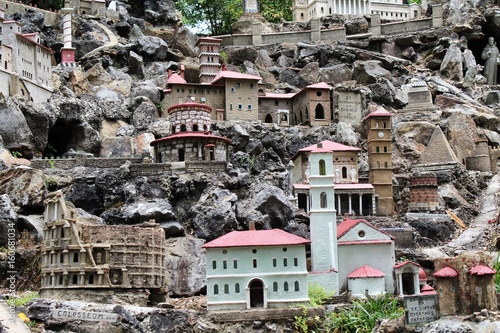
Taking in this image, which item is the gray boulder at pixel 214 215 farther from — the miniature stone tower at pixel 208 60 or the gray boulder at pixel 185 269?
the miniature stone tower at pixel 208 60

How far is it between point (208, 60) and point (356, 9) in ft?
142

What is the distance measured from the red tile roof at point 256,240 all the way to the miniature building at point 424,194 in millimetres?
23031

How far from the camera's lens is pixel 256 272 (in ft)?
201

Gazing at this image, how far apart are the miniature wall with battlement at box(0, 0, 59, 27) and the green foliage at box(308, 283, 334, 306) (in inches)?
2612

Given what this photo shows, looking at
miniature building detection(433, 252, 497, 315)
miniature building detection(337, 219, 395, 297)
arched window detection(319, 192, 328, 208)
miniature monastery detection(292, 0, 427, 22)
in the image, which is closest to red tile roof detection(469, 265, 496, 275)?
miniature building detection(433, 252, 497, 315)

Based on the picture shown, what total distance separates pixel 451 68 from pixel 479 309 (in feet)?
221

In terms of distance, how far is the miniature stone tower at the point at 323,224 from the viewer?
63.8 meters

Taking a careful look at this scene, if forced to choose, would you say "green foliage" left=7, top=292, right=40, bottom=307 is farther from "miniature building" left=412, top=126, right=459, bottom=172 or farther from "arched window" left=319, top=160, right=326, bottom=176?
"miniature building" left=412, top=126, right=459, bottom=172

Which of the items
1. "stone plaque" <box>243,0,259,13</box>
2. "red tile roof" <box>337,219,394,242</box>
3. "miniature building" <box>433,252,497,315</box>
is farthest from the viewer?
"stone plaque" <box>243,0,259,13</box>

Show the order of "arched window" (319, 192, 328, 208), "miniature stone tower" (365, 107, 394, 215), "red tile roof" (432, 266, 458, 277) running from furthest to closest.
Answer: "miniature stone tower" (365, 107, 394, 215) → "arched window" (319, 192, 328, 208) → "red tile roof" (432, 266, 458, 277)

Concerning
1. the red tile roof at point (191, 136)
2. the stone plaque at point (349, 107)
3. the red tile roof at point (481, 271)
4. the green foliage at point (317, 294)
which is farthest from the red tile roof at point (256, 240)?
the stone plaque at point (349, 107)

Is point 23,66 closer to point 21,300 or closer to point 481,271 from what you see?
point 21,300

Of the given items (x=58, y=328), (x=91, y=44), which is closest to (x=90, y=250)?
(x=58, y=328)

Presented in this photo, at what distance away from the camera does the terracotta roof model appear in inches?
3494
